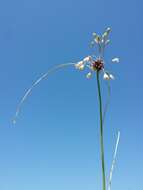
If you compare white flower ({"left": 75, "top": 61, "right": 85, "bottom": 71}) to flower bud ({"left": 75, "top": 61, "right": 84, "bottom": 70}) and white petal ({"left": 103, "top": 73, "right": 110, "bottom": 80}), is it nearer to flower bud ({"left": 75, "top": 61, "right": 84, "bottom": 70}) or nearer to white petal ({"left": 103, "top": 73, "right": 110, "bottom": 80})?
flower bud ({"left": 75, "top": 61, "right": 84, "bottom": 70})

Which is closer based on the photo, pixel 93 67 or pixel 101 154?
pixel 101 154

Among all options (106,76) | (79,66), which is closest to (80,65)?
(79,66)

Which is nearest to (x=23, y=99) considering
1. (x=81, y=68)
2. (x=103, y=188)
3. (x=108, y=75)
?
(x=81, y=68)

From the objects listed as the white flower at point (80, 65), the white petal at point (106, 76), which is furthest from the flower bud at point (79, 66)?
the white petal at point (106, 76)

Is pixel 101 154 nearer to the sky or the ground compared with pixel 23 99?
nearer to the ground

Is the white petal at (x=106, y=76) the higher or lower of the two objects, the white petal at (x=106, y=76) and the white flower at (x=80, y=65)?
the lower

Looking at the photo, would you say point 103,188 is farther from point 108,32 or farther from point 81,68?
point 108,32

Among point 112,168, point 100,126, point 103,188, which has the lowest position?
point 103,188

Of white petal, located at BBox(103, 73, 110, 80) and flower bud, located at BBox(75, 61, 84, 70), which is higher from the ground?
flower bud, located at BBox(75, 61, 84, 70)

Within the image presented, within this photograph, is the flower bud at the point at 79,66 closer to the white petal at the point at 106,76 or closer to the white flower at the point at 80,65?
the white flower at the point at 80,65

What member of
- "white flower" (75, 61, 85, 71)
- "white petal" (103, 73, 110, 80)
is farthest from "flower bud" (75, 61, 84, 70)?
"white petal" (103, 73, 110, 80)

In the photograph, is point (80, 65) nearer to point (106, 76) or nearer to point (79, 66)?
point (79, 66)
